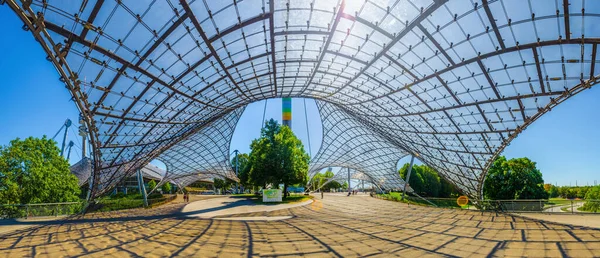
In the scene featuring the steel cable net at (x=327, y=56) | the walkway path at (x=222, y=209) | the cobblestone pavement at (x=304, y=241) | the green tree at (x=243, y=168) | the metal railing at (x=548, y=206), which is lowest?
the walkway path at (x=222, y=209)

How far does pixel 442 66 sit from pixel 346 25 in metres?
9.01

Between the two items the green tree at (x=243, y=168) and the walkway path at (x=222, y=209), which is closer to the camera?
the walkway path at (x=222, y=209)

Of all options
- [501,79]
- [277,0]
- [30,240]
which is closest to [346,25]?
[277,0]

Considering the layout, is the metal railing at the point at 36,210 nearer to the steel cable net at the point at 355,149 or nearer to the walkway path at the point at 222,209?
the walkway path at the point at 222,209

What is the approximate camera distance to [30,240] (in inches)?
570

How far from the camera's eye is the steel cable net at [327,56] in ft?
50.4

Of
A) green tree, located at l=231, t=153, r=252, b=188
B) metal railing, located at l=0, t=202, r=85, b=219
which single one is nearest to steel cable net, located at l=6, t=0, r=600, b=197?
metal railing, located at l=0, t=202, r=85, b=219

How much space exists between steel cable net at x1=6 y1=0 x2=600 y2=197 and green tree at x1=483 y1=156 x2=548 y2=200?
894 inches

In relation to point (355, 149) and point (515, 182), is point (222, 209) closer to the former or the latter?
point (355, 149)

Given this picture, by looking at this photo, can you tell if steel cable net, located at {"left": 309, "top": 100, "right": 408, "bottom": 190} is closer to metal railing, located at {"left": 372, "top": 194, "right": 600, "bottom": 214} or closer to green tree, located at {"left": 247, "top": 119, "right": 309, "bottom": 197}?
green tree, located at {"left": 247, "top": 119, "right": 309, "bottom": 197}

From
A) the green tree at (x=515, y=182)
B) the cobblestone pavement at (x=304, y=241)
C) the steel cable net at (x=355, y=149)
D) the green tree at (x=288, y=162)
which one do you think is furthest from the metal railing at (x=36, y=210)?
the green tree at (x=515, y=182)

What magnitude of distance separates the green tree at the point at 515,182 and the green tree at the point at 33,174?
69.3 metres

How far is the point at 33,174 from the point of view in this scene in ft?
110

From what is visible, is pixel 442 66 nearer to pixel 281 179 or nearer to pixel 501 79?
pixel 501 79
